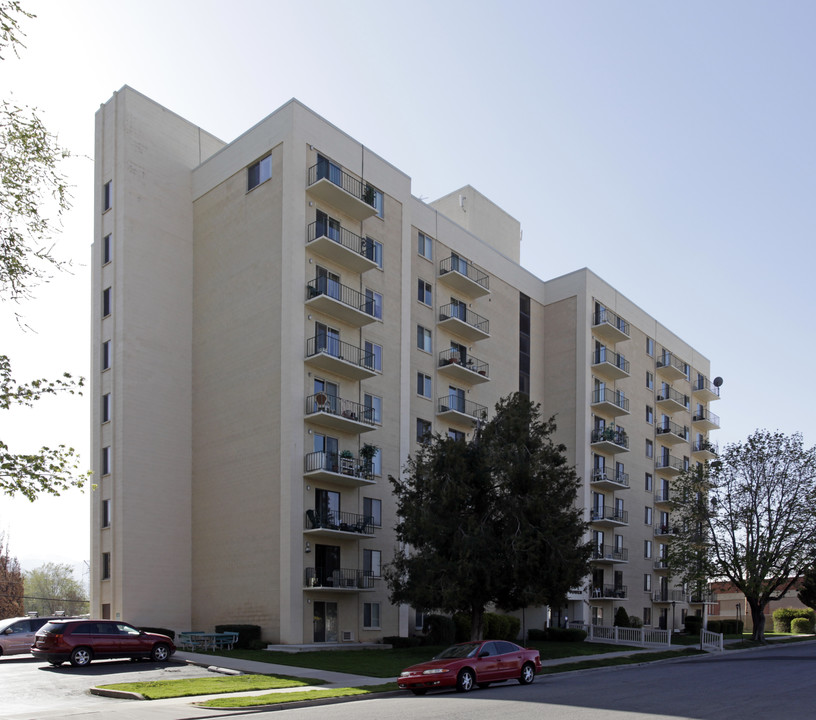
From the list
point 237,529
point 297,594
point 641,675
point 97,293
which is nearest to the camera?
point 641,675

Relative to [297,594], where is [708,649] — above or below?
below

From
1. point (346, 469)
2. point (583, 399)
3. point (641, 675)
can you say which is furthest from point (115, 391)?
point (583, 399)

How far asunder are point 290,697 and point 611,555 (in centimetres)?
→ 4083

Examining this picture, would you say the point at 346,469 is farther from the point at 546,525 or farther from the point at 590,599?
the point at 590,599

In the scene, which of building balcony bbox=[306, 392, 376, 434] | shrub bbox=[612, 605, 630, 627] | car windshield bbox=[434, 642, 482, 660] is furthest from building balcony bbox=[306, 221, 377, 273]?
shrub bbox=[612, 605, 630, 627]

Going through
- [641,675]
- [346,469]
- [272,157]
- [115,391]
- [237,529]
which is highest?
[272,157]

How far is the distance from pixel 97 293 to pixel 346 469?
15613 mm

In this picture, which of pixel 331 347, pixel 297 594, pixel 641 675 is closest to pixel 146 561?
pixel 297 594

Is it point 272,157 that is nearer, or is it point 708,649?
point 272,157

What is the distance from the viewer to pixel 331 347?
39719mm

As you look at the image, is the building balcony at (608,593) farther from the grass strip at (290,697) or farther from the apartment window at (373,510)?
the grass strip at (290,697)

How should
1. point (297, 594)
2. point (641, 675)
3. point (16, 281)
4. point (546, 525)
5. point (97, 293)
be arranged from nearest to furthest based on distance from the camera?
point (16, 281) → point (641, 675) → point (546, 525) → point (297, 594) → point (97, 293)

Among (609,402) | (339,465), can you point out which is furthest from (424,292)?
(609,402)

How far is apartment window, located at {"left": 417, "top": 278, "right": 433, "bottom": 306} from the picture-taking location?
47812mm
